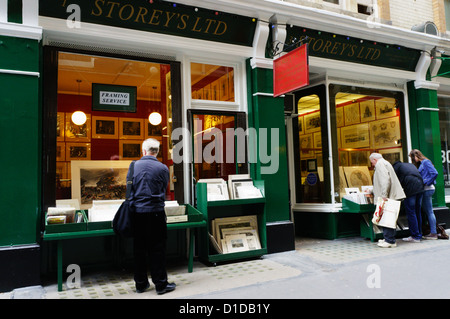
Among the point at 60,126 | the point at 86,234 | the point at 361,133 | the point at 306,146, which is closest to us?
the point at 86,234

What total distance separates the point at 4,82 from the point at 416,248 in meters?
7.43

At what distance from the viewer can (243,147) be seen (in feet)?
22.5

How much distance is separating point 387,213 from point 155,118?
186 inches

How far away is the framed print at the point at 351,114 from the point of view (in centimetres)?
853

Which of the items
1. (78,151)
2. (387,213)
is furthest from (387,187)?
(78,151)

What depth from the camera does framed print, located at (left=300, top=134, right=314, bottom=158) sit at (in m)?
8.41

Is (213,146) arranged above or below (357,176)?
above

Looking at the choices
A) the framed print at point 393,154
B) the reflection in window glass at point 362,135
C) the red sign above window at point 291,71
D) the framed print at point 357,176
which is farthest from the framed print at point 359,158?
the red sign above window at point 291,71

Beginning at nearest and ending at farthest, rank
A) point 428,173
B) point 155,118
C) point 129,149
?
point 155,118, point 129,149, point 428,173

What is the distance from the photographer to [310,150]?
8414 mm

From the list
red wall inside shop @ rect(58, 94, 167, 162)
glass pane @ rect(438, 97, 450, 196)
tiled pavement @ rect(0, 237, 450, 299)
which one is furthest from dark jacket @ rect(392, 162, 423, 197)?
red wall inside shop @ rect(58, 94, 167, 162)

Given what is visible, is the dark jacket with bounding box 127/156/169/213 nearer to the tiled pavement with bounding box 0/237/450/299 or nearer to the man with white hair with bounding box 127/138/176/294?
the man with white hair with bounding box 127/138/176/294

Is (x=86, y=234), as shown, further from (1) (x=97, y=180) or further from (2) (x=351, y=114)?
(2) (x=351, y=114)
